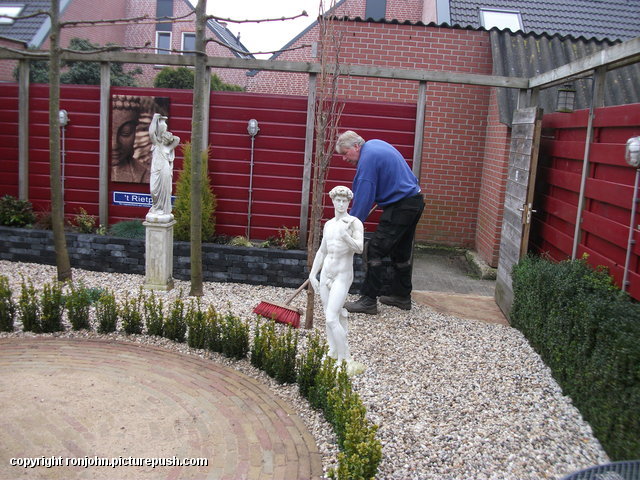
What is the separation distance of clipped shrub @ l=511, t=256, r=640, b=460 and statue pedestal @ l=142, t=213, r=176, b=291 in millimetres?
4320

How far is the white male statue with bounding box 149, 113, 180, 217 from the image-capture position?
302 inches

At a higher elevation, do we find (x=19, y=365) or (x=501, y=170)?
(x=501, y=170)

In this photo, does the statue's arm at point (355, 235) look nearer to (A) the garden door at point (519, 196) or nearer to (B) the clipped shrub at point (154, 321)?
(B) the clipped shrub at point (154, 321)

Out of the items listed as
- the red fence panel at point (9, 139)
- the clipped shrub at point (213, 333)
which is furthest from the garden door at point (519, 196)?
the red fence panel at point (9, 139)

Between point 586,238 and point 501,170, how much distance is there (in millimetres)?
3903

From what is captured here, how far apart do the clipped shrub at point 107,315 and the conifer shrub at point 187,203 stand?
8.04ft

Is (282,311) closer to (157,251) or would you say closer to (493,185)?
(157,251)

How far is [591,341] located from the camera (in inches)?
178

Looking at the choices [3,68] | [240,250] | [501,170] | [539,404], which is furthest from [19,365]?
[3,68]

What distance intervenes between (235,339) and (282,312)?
1.04 metres

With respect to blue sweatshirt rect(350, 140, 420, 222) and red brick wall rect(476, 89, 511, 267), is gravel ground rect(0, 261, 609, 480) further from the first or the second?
red brick wall rect(476, 89, 511, 267)

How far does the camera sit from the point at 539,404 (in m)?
4.96

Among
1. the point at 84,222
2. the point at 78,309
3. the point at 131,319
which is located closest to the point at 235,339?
the point at 131,319

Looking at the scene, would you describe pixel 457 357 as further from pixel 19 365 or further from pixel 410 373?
pixel 19 365
